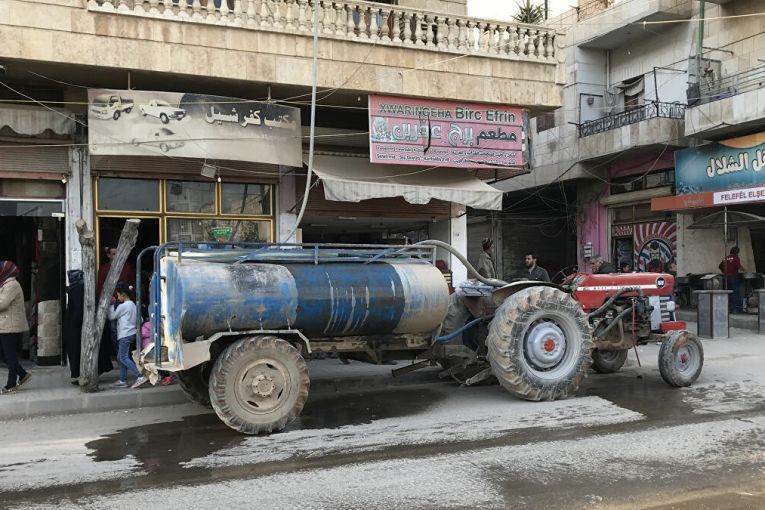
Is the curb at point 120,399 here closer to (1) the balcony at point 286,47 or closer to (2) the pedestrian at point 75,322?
(2) the pedestrian at point 75,322

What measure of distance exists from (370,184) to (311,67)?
7.24ft

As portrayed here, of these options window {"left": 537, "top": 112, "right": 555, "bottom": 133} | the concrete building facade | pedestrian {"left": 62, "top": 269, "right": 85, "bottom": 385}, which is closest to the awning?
the concrete building facade

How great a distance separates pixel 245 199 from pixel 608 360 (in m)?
6.89

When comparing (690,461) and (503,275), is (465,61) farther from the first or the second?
(503,275)

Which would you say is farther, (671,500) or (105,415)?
(105,415)

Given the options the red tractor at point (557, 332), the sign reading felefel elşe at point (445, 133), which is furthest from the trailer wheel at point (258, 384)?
the sign reading felefel elşe at point (445, 133)

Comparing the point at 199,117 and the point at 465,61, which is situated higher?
the point at 465,61

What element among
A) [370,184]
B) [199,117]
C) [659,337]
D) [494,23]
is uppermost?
[494,23]

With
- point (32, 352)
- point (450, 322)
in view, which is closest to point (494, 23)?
point (450, 322)

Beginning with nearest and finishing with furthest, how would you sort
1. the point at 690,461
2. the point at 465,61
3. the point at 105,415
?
1. the point at 690,461
2. the point at 105,415
3. the point at 465,61

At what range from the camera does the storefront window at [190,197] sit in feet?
36.9

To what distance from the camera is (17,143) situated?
10.1 metres

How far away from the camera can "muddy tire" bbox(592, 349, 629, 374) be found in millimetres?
9367

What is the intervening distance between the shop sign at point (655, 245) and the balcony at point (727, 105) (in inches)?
129
